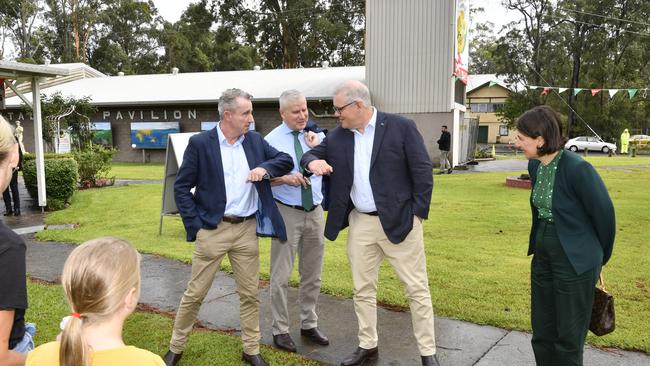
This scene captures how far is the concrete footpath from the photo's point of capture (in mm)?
3945

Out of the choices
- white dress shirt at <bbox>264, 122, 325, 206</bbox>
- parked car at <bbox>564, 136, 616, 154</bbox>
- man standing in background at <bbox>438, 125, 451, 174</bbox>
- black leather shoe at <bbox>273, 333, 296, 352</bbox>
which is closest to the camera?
black leather shoe at <bbox>273, 333, 296, 352</bbox>

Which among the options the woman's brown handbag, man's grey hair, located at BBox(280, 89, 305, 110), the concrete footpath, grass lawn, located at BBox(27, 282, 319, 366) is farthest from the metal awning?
the woman's brown handbag

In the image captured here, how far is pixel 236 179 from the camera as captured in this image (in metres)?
3.86

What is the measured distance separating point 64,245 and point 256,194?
5424 millimetres

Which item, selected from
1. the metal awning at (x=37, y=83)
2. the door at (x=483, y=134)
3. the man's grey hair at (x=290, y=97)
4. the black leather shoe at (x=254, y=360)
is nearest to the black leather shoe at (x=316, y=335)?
the black leather shoe at (x=254, y=360)

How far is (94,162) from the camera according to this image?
51.4ft

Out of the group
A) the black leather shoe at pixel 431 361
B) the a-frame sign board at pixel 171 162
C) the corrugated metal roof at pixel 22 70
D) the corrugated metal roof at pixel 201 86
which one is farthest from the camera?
the corrugated metal roof at pixel 201 86

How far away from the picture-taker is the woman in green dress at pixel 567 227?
3.05 metres

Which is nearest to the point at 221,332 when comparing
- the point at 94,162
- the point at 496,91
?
the point at 94,162

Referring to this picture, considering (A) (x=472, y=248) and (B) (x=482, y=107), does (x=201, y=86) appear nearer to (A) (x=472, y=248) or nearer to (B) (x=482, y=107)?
(A) (x=472, y=248)

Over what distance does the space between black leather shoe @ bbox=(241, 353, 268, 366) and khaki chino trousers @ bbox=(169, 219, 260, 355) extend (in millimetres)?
29

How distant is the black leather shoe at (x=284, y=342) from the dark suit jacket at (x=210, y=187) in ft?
2.89

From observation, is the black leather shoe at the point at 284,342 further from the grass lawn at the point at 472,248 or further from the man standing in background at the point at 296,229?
the grass lawn at the point at 472,248

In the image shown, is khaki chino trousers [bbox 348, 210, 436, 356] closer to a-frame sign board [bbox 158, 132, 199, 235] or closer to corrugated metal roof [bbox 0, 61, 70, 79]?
a-frame sign board [bbox 158, 132, 199, 235]
